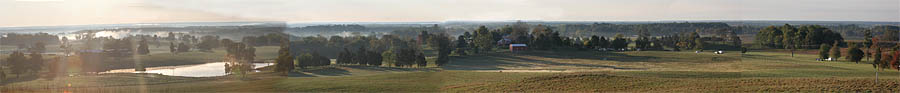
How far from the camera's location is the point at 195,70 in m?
15.9

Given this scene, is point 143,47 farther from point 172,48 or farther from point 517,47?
point 517,47

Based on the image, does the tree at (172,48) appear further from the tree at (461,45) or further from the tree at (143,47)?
the tree at (461,45)

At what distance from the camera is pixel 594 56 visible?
30.1 m

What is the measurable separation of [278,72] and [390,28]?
3145 millimetres

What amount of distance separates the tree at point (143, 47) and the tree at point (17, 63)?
2.61 metres

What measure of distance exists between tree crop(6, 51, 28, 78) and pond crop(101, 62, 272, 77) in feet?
7.15

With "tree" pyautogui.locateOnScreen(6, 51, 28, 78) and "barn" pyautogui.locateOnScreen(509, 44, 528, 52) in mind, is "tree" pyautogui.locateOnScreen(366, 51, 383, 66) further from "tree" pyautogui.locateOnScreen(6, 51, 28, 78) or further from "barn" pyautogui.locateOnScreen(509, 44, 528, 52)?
"barn" pyautogui.locateOnScreen(509, 44, 528, 52)

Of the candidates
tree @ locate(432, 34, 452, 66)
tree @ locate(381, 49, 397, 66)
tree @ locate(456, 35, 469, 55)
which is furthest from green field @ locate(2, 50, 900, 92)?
tree @ locate(456, 35, 469, 55)

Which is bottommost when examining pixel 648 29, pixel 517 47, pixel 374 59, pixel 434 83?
pixel 434 83

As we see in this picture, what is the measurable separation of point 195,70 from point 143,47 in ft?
4.61

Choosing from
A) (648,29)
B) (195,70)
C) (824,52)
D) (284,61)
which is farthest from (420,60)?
(824,52)

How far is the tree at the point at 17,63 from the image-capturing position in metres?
15.0

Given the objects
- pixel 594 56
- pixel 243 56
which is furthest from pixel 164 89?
pixel 594 56

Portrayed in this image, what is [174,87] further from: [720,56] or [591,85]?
[720,56]
